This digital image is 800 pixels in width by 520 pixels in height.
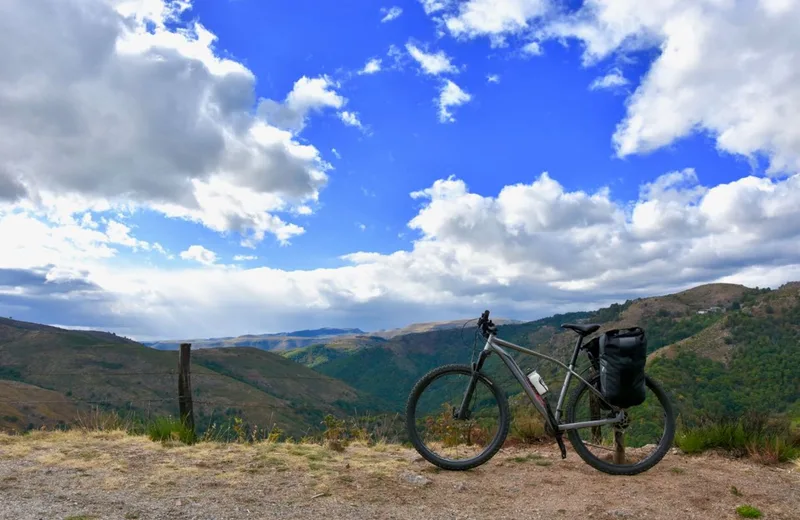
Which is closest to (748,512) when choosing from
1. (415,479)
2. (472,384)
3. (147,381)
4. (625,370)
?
(625,370)

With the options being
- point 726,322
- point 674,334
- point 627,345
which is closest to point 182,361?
point 627,345

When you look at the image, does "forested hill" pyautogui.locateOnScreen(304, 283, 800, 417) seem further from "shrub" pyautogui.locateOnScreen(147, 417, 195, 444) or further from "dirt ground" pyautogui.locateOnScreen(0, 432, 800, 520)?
"shrub" pyautogui.locateOnScreen(147, 417, 195, 444)

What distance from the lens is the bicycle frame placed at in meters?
5.58

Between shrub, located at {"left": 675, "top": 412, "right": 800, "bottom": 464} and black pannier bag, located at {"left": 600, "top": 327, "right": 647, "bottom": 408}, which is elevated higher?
black pannier bag, located at {"left": 600, "top": 327, "right": 647, "bottom": 408}

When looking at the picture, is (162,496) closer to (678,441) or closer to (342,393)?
(678,441)

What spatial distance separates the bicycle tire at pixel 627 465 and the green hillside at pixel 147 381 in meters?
90.9

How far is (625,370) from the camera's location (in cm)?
536

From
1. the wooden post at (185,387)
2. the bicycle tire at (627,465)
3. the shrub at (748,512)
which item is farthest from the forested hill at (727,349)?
the shrub at (748,512)

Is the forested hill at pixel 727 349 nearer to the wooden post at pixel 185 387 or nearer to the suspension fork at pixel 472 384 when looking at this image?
the wooden post at pixel 185 387

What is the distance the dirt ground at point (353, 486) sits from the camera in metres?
Answer: 4.38

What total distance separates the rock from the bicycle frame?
0.95 metres

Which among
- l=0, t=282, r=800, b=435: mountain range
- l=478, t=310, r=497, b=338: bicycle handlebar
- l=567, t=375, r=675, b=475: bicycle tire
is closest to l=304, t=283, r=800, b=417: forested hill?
l=0, t=282, r=800, b=435: mountain range

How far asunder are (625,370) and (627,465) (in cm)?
119

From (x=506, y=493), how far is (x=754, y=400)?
84536 mm
